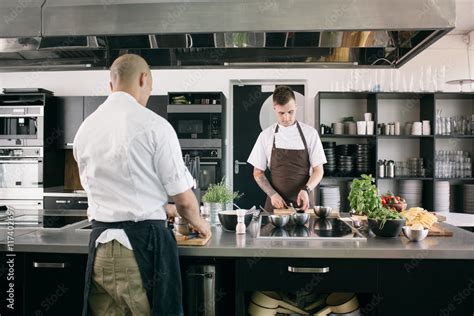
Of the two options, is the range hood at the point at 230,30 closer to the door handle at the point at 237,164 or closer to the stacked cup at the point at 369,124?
the stacked cup at the point at 369,124

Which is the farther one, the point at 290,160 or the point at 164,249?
the point at 290,160

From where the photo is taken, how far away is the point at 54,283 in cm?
192

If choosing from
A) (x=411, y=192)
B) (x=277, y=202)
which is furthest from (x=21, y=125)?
(x=411, y=192)

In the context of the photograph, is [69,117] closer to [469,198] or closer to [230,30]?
[230,30]

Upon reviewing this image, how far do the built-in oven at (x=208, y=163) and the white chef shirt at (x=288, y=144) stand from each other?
5.65 feet

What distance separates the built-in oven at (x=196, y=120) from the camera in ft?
17.4

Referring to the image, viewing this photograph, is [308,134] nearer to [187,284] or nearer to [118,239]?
[187,284]

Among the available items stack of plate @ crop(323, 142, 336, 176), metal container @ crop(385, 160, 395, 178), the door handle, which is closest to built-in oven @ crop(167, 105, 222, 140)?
the door handle

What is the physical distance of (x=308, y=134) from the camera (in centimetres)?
359

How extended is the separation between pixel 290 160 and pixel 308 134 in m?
0.28

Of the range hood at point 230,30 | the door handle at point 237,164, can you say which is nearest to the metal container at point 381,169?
the door handle at point 237,164

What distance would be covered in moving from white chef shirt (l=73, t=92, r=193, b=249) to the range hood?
0.64 metres

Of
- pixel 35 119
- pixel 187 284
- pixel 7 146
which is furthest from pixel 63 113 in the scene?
pixel 187 284

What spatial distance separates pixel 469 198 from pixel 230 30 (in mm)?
4689
